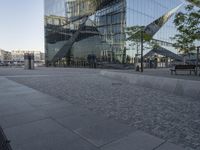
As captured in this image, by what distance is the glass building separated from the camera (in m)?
33.7

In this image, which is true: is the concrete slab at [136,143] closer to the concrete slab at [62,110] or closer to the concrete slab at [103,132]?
the concrete slab at [103,132]

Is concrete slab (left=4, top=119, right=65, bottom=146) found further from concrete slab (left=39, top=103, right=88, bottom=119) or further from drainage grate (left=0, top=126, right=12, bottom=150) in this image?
concrete slab (left=39, top=103, right=88, bottom=119)

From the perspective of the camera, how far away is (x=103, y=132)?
411 cm

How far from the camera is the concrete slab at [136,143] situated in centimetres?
341

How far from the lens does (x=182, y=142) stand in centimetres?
364

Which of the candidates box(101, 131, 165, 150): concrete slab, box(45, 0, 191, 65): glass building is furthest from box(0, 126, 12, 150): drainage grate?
box(45, 0, 191, 65): glass building

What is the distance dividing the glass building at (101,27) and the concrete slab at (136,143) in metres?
Result: 23.5

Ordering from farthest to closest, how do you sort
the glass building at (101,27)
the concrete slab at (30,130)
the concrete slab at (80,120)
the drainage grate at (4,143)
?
the glass building at (101,27) → the concrete slab at (80,120) → the concrete slab at (30,130) → the drainage grate at (4,143)

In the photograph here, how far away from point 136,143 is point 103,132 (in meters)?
0.83

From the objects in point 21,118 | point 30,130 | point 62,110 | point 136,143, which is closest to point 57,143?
point 30,130

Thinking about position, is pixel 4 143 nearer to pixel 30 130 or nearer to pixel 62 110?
pixel 30 130

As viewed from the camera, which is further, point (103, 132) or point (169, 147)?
point (103, 132)

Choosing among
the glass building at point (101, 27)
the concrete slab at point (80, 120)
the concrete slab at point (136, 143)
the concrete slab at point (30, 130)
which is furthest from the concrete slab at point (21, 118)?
the glass building at point (101, 27)

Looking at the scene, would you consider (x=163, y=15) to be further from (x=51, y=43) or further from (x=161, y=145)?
(x=161, y=145)
